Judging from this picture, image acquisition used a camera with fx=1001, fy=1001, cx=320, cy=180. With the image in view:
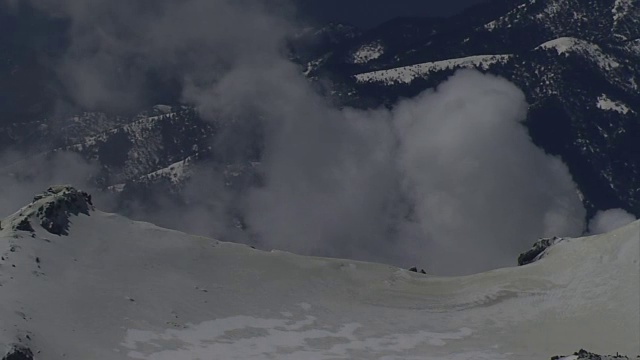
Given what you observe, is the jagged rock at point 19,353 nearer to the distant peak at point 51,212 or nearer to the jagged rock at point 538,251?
the distant peak at point 51,212

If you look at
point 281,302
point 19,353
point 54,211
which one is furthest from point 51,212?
point 19,353

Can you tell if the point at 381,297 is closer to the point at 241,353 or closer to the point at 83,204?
the point at 241,353

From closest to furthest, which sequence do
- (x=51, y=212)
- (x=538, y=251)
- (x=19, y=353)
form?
(x=19, y=353) < (x=51, y=212) < (x=538, y=251)

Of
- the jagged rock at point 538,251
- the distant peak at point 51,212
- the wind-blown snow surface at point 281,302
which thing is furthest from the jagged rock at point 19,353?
the jagged rock at point 538,251

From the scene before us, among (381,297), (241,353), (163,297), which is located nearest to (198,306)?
(163,297)

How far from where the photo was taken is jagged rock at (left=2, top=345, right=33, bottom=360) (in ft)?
359

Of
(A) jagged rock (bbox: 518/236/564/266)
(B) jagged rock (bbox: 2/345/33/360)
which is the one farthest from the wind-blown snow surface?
(A) jagged rock (bbox: 518/236/564/266)

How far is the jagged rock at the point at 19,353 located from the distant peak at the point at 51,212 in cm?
4611

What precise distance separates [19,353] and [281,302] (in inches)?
2253

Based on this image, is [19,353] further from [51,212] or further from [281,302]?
[281,302]

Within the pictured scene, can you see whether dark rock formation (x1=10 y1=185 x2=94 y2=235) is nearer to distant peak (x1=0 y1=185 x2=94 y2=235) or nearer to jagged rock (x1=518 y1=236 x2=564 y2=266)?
distant peak (x1=0 y1=185 x2=94 y2=235)

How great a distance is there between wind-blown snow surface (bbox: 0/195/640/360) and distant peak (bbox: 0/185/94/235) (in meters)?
1.66

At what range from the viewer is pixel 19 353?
111 m

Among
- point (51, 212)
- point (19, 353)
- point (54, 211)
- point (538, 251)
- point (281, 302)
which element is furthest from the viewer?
point (538, 251)
